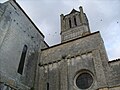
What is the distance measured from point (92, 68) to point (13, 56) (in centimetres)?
639

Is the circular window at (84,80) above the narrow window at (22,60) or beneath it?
beneath

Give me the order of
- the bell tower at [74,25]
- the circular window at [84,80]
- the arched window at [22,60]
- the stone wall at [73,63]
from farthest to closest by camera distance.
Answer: the bell tower at [74,25] < the arched window at [22,60] < the circular window at [84,80] < the stone wall at [73,63]

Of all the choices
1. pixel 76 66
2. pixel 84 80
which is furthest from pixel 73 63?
pixel 84 80

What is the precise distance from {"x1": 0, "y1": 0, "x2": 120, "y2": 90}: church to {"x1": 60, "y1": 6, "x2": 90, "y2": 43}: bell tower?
10.3 metres

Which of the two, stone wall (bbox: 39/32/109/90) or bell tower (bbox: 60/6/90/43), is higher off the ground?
bell tower (bbox: 60/6/90/43)

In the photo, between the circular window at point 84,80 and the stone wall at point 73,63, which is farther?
the circular window at point 84,80

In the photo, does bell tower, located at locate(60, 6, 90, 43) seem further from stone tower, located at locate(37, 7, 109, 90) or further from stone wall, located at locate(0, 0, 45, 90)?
stone wall, located at locate(0, 0, 45, 90)

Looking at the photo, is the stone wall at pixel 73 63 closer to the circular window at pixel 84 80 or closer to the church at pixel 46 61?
the church at pixel 46 61

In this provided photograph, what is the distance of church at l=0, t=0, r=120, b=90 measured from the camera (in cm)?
986

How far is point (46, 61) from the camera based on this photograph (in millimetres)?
13633

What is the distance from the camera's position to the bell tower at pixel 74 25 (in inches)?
944

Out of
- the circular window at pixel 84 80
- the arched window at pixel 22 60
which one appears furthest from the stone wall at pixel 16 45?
the circular window at pixel 84 80

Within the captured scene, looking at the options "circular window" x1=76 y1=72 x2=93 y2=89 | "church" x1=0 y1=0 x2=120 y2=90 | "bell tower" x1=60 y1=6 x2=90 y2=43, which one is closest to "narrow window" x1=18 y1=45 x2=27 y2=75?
"church" x1=0 y1=0 x2=120 y2=90

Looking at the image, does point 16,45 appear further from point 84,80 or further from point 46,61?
point 84,80
